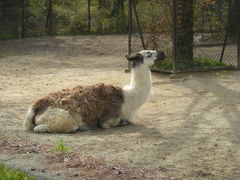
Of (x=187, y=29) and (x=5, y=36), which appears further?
(x=5, y=36)

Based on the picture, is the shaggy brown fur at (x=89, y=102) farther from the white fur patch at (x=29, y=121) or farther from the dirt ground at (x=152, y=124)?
the dirt ground at (x=152, y=124)

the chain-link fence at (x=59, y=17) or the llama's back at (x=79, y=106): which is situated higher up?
the chain-link fence at (x=59, y=17)

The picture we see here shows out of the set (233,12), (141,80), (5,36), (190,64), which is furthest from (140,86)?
(5,36)

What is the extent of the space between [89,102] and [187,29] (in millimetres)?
5442

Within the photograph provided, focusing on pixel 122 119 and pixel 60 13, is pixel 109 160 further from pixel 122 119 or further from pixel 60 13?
pixel 60 13

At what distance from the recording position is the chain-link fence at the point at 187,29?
1243 centimetres

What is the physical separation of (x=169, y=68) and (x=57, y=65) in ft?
12.9

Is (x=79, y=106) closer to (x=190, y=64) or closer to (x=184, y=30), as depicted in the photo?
(x=190, y=64)

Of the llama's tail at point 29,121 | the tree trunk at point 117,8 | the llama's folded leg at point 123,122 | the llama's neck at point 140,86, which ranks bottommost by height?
the llama's folded leg at point 123,122

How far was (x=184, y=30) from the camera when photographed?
12.6m

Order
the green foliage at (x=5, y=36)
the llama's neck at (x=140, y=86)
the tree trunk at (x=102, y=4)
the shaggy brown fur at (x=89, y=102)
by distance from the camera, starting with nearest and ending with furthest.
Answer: the shaggy brown fur at (x=89, y=102)
the llama's neck at (x=140, y=86)
the green foliage at (x=5, y=36)
the tree trunk at (x=102, y=4)

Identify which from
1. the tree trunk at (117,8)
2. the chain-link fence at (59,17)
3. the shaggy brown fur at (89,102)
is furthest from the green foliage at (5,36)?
the shaggy brown fur at (89,102)

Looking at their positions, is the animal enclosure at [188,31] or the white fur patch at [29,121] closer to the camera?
the white fur patch at [29,121]

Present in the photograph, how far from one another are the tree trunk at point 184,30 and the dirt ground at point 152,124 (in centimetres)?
68
